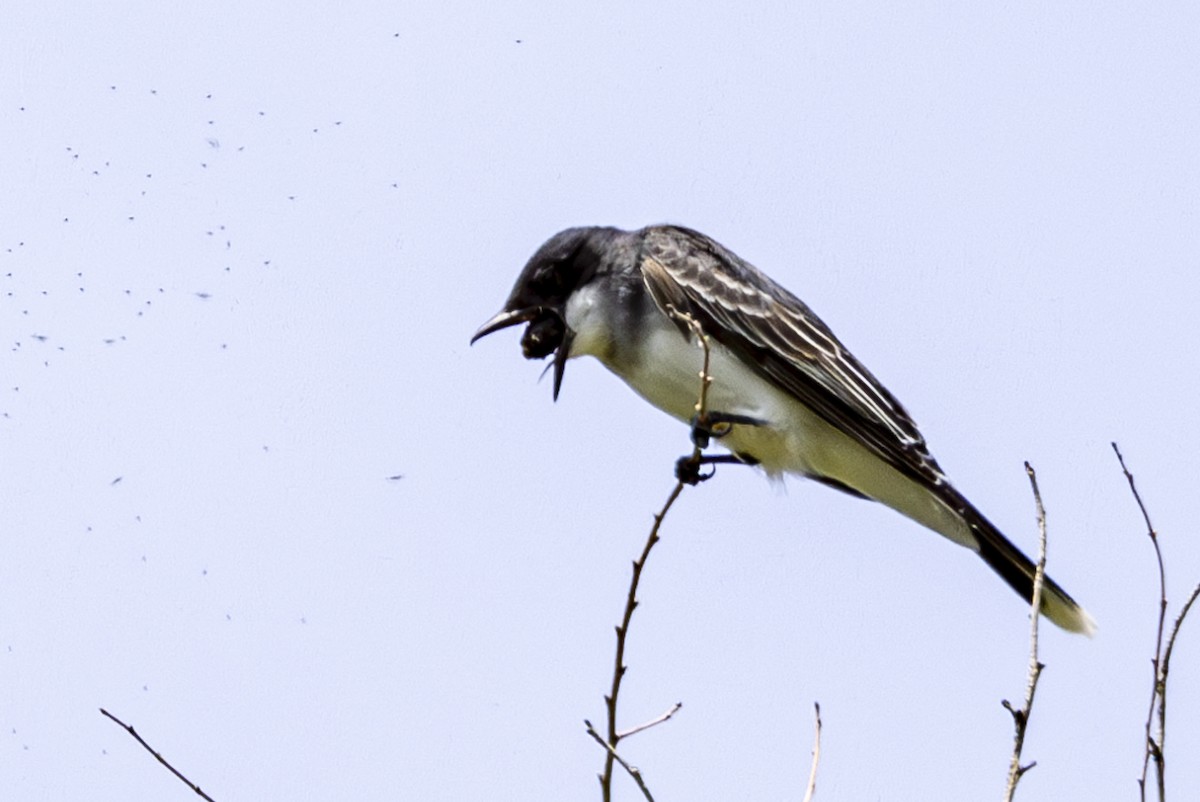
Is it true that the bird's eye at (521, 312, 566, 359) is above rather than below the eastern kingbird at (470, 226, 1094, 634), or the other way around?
below

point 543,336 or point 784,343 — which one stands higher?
point 784,343

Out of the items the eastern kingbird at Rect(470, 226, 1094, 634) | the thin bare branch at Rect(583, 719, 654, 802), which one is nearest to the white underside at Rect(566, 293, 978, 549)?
the eastern kingbird at Rect(470, 226, 1094, 634)

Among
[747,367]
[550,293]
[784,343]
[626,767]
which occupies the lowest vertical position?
[626,767]

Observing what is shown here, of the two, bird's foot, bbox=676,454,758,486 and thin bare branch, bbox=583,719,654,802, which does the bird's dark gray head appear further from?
thin bare branch, bbox=583,719,654,802

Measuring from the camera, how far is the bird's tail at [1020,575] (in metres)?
7.17

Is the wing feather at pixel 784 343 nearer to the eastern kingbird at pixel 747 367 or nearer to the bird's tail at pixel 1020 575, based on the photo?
the eastern kingbird at pixel 747 367

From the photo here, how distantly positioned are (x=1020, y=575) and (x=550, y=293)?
2.34 metres

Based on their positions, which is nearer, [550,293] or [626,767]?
[626,767]

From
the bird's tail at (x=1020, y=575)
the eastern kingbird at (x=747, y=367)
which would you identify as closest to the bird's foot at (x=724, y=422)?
the eastern kingbird at (x=747, y=367)

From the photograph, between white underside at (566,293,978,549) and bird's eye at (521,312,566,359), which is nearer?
white underside at (566,293,978,549)

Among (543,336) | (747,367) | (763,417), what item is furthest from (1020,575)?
(543,336)

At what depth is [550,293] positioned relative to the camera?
7.59 metres

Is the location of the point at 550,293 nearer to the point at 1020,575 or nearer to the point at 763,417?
the point at 763,417

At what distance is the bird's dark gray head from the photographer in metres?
7.44
